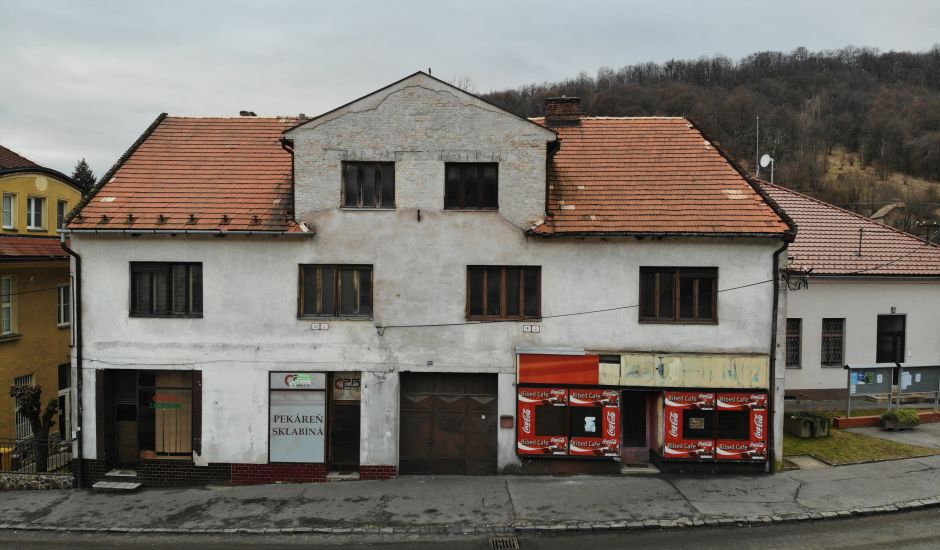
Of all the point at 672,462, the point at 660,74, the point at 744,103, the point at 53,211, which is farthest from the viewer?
the point at 660,74

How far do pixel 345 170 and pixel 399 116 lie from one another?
1.80 meters

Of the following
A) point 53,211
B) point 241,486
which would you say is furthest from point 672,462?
point 53,211

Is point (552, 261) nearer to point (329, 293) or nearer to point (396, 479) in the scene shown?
point (329, 293)

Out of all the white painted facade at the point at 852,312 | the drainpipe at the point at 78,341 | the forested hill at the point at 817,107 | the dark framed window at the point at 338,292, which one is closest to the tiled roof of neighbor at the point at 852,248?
the white painted facade at the point at 852,312

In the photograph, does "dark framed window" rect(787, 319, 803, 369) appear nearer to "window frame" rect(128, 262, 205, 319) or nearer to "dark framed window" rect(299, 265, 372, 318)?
"dark framed window" rect(299, 265, 372, 318)

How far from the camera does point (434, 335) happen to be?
14289 millimetres

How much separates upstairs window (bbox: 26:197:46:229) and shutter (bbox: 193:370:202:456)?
1352 cm

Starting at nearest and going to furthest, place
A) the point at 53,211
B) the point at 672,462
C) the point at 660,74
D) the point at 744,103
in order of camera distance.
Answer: the point at 672,462 → the point at 53,211 → the point at 744,103 → the point at 660,74

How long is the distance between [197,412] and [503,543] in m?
7.91

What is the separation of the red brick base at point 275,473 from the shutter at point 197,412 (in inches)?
38.8

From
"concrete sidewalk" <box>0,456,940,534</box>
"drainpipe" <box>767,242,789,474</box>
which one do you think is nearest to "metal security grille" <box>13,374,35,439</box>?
"concrete sidewalk" <box>0,456,940,534</box>

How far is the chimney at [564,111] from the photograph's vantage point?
17.8 metres

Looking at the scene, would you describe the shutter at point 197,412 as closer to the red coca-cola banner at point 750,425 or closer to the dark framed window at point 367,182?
the dark framed window at point 367,182

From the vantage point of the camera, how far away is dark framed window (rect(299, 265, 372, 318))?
47.4 feet
